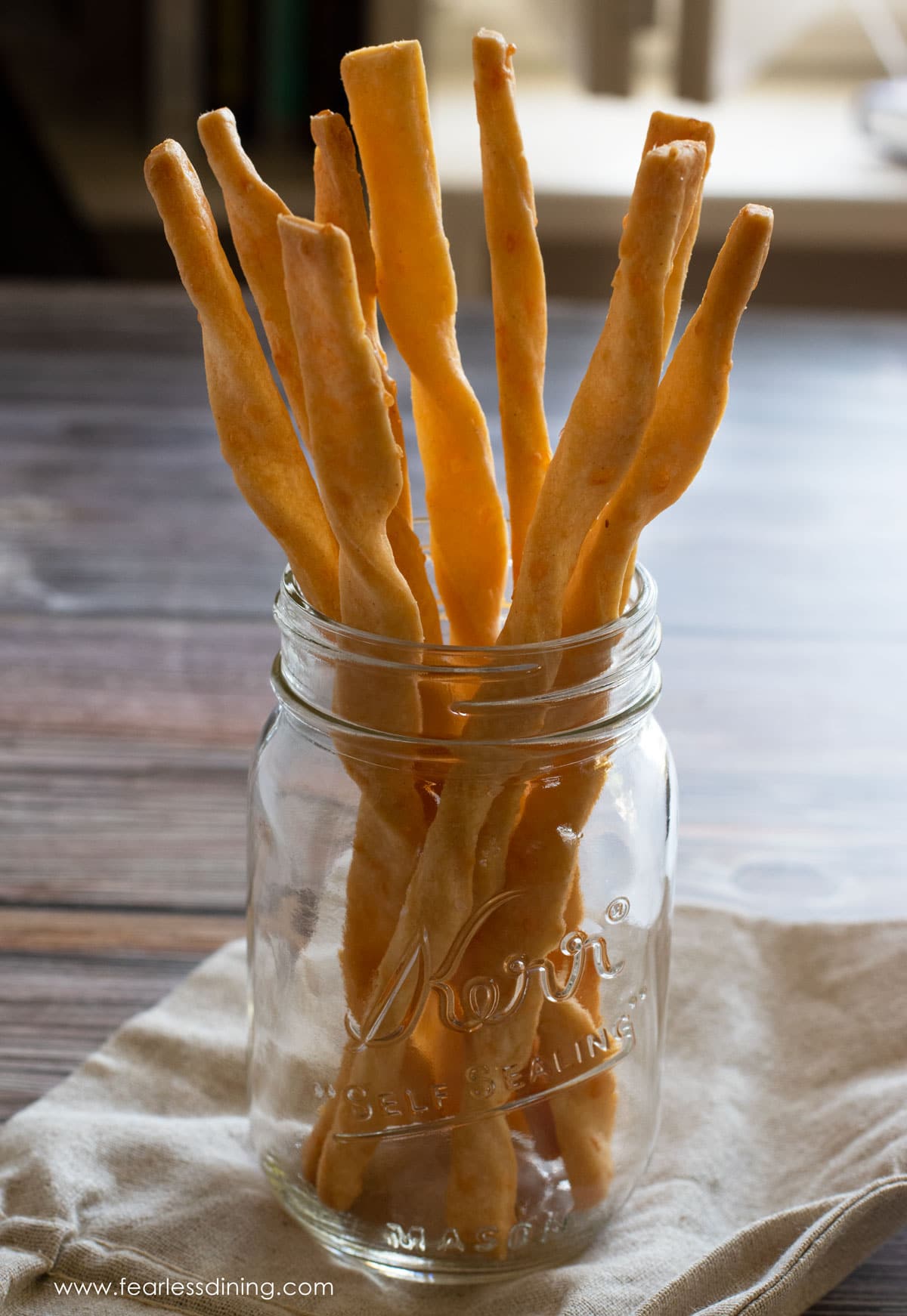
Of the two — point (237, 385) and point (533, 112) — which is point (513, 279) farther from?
point (533, 112)

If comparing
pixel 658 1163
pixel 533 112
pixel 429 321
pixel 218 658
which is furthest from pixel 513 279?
pixel 533 112

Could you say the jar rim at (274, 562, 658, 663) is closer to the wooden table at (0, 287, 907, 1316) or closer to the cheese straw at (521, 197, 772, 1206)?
the cheese straw at (521, 197, 772, 1206)

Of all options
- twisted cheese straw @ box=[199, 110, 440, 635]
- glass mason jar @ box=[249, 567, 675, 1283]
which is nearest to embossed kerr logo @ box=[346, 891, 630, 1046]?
glass mason jar @ box=[249, 567, 675, 1283]

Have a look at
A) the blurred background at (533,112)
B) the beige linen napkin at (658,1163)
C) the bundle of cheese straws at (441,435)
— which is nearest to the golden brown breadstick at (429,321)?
the bundle of cheese straws at (441,435)

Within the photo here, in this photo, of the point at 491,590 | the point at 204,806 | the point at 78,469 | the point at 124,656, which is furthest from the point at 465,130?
the point at 491,590

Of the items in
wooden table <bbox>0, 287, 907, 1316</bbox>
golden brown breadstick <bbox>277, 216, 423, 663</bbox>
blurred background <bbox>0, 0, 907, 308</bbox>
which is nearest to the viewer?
golden brown breadstick <bbox>277, 216, 423, 663</bbox>
